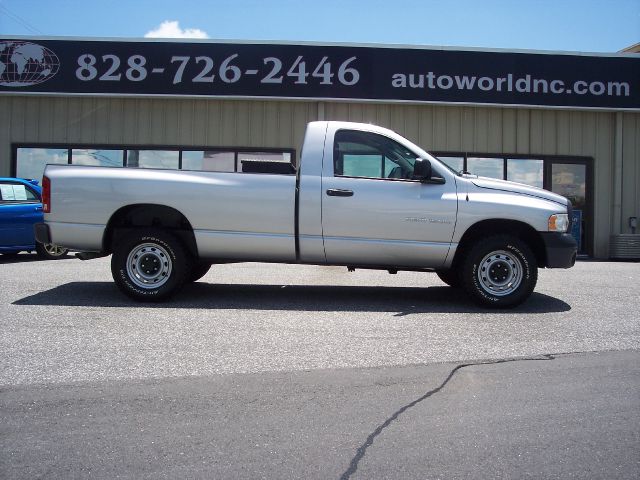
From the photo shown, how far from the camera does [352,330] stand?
589cm

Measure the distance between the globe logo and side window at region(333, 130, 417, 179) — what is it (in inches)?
403

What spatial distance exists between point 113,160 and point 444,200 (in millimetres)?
10569

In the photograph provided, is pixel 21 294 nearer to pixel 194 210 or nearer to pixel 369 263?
pixel 194 210

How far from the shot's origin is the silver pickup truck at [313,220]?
699cm

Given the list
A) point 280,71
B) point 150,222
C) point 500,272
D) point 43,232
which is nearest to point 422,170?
point 500,272

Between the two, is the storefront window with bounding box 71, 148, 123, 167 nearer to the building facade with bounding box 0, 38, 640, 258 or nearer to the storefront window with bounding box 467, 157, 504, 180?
the building facade with bounding box 0, 38, 640, 258

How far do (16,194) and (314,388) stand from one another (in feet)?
31.5

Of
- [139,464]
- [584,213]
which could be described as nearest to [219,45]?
[584,213]

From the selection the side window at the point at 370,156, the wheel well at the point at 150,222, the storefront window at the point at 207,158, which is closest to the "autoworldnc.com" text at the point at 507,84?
the storefront window at the point at 207,158

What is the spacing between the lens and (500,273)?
7090mm

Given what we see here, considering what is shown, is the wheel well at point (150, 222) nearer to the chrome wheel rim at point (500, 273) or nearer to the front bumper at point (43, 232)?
the front bumper at point (43, 232)

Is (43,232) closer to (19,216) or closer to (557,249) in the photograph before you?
(19,216)

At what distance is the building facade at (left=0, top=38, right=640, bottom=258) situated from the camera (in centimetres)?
1449

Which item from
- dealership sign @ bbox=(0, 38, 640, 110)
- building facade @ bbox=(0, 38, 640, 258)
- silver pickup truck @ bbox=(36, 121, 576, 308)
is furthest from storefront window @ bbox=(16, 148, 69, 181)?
silver pickup truck @ bbox=(36, 121, 576, 308)
